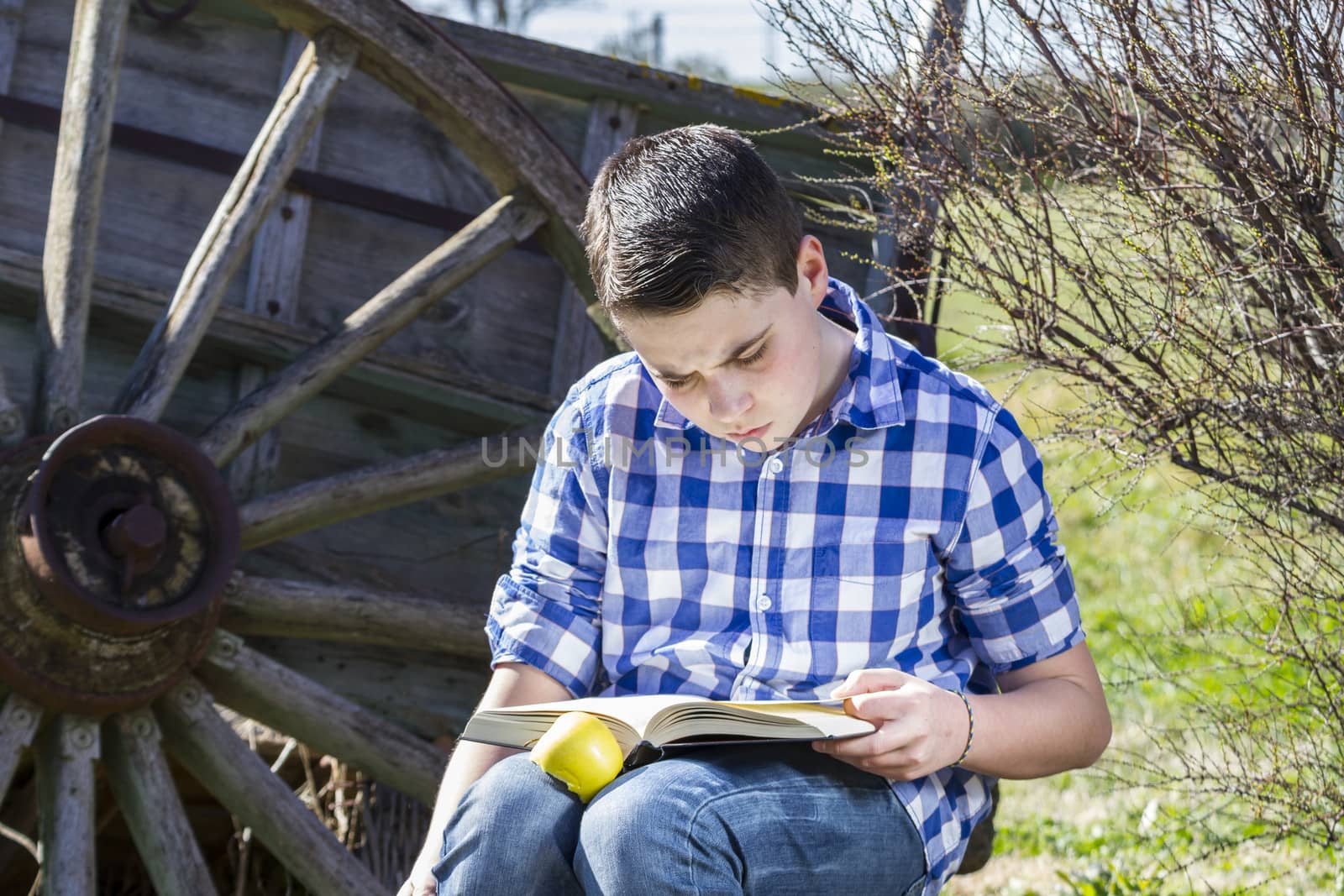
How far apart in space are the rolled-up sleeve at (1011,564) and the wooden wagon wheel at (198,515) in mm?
1139

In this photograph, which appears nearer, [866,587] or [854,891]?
[854,891]

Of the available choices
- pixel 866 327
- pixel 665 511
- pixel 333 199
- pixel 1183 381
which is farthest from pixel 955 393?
pixel 333 199

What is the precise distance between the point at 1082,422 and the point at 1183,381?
0.20m

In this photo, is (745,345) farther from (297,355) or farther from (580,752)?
(297,355)

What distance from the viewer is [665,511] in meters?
1.72

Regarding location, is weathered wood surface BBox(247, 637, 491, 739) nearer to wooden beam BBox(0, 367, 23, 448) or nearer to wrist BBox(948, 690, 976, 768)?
wooden beam BBox(0, 367, 23, 448)

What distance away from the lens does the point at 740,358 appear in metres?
1.52

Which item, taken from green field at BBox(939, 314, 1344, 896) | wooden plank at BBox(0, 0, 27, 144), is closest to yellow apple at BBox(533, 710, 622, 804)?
green field at BBox(939, 314, 1344, 896)

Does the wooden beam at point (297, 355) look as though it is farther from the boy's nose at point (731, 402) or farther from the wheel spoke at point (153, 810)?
the boy's nose at point (731, 402)

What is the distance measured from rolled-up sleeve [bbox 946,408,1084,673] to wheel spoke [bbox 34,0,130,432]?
1.57 metres

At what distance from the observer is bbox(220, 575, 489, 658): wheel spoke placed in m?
2.42

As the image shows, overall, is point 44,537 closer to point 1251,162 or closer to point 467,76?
point 467,76

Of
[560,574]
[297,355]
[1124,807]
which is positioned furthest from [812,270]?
[1124,807]

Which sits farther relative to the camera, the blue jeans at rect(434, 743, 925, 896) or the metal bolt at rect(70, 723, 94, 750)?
the metal bolt at rect(70, 723, 94, 750)
